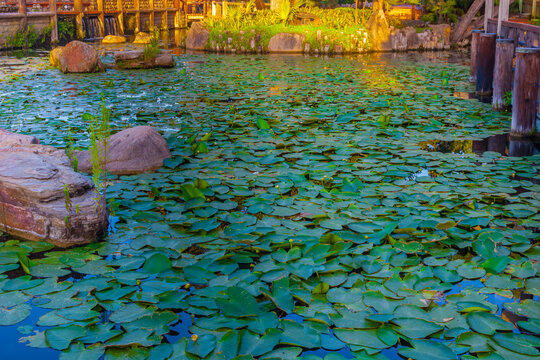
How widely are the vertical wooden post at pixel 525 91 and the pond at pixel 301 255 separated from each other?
1.32 feet

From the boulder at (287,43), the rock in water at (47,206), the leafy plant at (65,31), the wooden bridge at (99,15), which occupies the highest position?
the wooden bridge at (99,15)

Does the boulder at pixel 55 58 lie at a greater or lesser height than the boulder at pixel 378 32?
lesser

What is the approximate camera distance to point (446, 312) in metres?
2.35

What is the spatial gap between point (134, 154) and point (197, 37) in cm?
1164

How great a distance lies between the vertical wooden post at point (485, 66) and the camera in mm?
7566

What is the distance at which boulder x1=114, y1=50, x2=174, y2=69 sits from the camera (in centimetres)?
1098

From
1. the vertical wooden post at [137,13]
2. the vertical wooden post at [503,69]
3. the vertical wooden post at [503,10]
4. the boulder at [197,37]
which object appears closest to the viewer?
the vertical wooden post at [503,69]

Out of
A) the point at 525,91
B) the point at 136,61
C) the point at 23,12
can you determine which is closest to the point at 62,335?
the point at 525,91

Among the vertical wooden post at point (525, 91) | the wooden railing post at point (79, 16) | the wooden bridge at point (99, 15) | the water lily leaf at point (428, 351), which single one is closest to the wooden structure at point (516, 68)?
the vertical wooden post at point (525, 91)

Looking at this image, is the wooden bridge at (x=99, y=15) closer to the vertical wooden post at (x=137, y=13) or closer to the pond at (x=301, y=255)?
the vertical wooden post at (x=137, y=13)

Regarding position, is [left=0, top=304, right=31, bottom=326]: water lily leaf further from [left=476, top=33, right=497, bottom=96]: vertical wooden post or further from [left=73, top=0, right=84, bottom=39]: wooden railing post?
[left=73, top=0, right=84, bottom=39]: wooden railing post

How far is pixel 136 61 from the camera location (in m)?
11.1

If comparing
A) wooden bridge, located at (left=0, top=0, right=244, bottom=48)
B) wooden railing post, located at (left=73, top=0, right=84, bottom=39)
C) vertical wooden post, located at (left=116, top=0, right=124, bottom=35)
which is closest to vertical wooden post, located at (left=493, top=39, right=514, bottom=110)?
wooden bridge, located at (left=0, top=0, right=244, bottom=48)

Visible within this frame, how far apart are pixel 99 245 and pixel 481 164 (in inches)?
127
